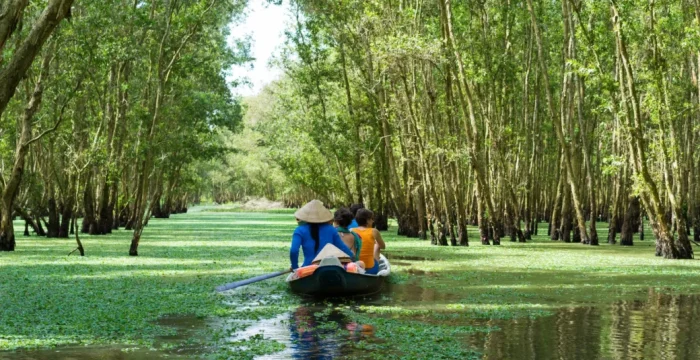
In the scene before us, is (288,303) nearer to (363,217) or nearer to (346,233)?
(346,233)

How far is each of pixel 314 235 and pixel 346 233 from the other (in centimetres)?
121

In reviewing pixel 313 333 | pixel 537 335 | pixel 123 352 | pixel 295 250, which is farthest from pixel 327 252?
pixel 123 352

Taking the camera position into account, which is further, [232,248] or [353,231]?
[232,248]

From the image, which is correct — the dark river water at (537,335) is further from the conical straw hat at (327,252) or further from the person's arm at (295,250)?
the person's arm at (295,250)

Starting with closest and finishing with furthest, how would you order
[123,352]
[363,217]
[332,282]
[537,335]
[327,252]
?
1. [123,352]
2. [537,335]
3. [332,282]
4. [327,252]
5. [363,217]

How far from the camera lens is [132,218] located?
44.7 m

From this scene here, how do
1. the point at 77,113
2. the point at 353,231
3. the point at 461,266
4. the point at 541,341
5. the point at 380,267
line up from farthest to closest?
1. the point at 77,113
2. the point at 461,266
3. the point at 380,267
4. the point at 353,231
5. the point at 541,341

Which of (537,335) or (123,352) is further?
(537,335)

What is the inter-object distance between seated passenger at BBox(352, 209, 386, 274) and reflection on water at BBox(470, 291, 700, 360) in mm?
4126

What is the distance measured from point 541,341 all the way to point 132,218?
37.5m

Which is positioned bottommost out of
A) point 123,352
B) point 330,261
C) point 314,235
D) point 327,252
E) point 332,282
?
point 123,352

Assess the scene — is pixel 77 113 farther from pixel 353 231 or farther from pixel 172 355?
pixel 172 355

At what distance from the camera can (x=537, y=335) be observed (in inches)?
387

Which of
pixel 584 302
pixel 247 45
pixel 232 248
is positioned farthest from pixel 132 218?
pixel 584 302
